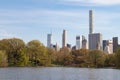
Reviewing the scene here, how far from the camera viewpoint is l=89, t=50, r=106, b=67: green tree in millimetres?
136625

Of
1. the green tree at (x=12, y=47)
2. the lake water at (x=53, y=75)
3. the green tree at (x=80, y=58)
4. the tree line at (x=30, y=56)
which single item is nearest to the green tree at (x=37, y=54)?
the tree line at (x=30, y=56)

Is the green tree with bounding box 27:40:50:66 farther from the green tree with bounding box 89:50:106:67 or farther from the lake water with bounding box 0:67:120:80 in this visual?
the lake water with bounding box 0:67:120:80

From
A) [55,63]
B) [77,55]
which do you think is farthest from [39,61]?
[77,55]

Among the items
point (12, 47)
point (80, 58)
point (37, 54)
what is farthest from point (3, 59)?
point (80, 58)

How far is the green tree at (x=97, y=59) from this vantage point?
137 meters

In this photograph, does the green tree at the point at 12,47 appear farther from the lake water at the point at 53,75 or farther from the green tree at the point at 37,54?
the lake water at the point at 53,75

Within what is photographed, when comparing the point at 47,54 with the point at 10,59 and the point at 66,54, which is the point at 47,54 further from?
the point at 66,54

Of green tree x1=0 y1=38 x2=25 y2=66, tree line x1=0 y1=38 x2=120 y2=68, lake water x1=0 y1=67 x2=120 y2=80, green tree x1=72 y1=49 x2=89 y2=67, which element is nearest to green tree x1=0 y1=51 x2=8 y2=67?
tree line x1=0 y1=38 x2=120 y2=68

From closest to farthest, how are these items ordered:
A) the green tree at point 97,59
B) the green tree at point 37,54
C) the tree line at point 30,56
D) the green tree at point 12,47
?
the tree line at point 30,56
the green tree at point 12,47
the green tree at point 37,54
the green tree at point 97,59

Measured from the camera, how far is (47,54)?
130 metres

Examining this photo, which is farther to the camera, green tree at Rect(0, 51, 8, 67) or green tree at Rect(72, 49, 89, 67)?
green tree at Rect(72, 49, 89, 67)

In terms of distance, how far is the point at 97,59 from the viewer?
13875 centimetres

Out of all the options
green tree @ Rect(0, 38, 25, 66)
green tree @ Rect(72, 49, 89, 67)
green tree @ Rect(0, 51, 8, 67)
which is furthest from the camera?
green tree @ Rect(72, 49, 89, 67)

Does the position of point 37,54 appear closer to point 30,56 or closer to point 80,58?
point 30,56
